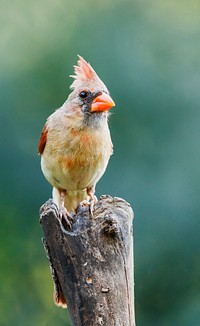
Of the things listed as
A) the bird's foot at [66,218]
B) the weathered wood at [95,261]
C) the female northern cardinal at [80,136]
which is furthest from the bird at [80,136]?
the weathered wood at [95,261]

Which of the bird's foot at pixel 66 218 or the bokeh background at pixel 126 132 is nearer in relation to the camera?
the bird's foot at pixel 66 218

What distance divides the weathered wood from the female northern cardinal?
2.47 ft

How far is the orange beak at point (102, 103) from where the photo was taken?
3.56m

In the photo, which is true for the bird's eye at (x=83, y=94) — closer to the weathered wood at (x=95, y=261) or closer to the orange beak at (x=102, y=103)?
the orange beak at (x=102, y=103)

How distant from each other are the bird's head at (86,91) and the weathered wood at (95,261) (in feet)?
2.92

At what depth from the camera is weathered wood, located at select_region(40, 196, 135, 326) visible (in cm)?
294

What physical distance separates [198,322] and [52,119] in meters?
1.49

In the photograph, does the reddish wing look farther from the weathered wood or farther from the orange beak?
the weathered wood

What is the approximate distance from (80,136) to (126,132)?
1069mm

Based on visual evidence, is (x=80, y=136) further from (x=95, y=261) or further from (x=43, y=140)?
(x=95, y=261)

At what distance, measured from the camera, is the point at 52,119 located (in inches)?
158

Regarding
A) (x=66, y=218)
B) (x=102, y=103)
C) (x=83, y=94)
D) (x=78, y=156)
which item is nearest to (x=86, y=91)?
(x=83, y=94)

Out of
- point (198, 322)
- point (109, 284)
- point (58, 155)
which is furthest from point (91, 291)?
point (198, 322)

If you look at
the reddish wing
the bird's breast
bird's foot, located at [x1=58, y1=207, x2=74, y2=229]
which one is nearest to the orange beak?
the bird's breast
